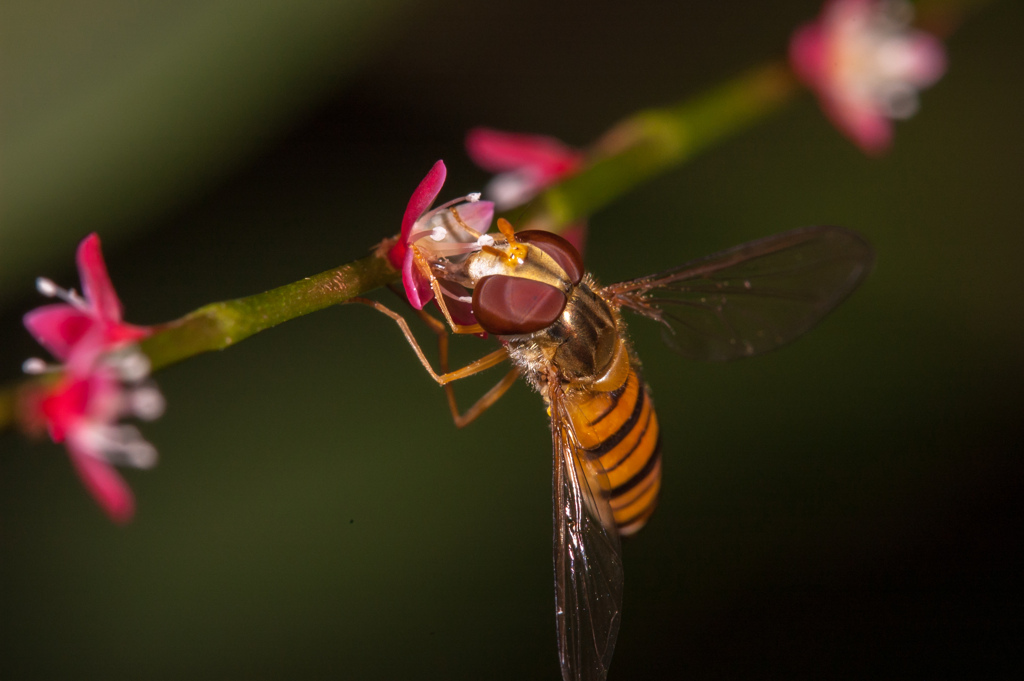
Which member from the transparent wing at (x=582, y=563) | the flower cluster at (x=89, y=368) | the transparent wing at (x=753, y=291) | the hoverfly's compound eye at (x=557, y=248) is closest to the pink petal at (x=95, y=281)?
the flower cluster at (x=89, y=368)

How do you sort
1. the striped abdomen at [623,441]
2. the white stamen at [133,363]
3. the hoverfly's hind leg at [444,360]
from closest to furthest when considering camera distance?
the white stamen at [133,363]
the hoverfly's hind leg at [444,360]
the striped abdomen at [623,441]

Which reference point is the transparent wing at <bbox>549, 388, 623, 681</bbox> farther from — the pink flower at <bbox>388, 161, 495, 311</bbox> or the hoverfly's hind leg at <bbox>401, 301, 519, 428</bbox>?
the pink flower at <bbox>388, 161, 495, 311</bbox>

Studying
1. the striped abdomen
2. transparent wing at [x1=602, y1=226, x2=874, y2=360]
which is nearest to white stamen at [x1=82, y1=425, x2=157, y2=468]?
the striped abdomen

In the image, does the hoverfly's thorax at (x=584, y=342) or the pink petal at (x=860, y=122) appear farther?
the pink petal at (x=860, y=122)

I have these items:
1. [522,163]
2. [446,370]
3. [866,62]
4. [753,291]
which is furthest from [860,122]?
[446,370]

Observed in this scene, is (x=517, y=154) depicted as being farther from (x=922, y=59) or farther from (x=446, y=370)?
(x=922, y=59)

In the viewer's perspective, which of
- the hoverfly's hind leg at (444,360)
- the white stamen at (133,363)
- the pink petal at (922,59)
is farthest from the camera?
the pink petal at (922,59)

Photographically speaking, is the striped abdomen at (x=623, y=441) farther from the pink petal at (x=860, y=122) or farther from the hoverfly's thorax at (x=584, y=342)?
the pink petal at (x=860, y=122)

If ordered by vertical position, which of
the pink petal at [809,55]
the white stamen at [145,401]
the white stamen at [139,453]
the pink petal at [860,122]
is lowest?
the white stamen at [139,453]
